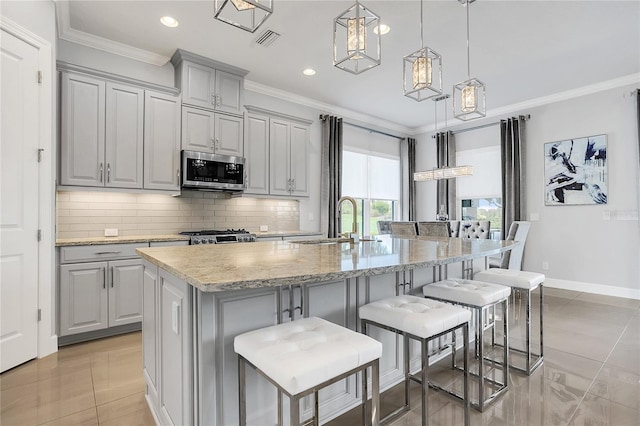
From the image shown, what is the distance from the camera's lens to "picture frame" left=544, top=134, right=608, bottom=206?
15.2 feet

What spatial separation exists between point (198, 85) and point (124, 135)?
100 centimetres

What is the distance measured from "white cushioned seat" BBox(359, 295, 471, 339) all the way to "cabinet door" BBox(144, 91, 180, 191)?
2.86 meters

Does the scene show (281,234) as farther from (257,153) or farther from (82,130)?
(82,130)

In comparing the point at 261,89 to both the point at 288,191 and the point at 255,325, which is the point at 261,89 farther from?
the point at 255,325

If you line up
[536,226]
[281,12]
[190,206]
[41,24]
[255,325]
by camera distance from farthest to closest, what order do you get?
[536,226], [190,206], [281,12], [41,24], [255,325]

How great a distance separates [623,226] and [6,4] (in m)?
6.97

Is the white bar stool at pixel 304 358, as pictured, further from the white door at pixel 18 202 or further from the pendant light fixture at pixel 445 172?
the pendant light fixture at pixel 445 172

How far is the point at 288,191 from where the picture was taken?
4715 millimetres

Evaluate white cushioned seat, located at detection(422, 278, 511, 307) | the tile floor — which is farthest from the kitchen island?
the tile floor

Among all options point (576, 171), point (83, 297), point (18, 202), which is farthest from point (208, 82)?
point (576, 171)

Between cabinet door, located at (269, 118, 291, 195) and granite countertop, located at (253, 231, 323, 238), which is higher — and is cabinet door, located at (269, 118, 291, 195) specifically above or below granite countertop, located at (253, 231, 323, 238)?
above

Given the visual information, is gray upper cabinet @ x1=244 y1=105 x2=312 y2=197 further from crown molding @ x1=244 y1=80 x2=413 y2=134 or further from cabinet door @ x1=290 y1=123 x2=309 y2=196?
crown molding @ x1=244 y1=80 x2=413 y2=134

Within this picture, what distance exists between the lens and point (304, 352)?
3.60ft

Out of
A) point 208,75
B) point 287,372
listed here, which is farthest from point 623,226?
point 208,75
